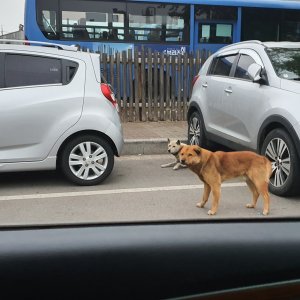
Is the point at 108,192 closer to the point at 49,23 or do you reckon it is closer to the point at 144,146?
the point at 144,146

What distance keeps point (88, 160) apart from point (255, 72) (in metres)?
2.24

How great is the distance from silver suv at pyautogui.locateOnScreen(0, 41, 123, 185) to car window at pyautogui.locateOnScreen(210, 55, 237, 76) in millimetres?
1869

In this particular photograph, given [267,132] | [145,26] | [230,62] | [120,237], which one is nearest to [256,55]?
[230,62]

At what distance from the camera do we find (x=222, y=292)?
1412 mm

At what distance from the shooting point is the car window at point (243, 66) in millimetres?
6281

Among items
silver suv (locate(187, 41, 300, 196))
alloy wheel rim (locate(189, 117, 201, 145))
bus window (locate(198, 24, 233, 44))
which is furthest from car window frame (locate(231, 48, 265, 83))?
bus window (locate(198, 24, 233, 44))

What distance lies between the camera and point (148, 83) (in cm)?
1051

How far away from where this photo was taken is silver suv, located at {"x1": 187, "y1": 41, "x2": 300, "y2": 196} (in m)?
5.20

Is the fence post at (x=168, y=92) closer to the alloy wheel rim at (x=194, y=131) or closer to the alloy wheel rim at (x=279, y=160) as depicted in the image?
the alloy wheel rim at (x=194, y=131)

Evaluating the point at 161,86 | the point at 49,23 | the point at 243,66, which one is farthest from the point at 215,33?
the point at 243,66

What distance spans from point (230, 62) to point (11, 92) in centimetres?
304

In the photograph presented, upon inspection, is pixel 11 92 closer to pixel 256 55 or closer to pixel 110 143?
pixel 110 143

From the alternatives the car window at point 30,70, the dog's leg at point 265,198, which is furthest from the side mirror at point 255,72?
the car window at point 30,70

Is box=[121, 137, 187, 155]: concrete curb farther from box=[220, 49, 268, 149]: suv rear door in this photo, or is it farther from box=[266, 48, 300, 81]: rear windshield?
box=[266, 48, 300, 81]: rear windshield
